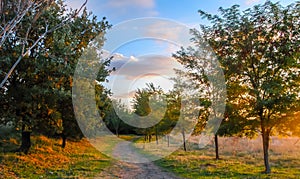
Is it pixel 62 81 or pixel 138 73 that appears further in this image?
pixel 138 73

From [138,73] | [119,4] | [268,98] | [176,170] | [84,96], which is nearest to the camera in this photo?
[268,98]

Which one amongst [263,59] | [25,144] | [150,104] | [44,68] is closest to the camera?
[263,59]

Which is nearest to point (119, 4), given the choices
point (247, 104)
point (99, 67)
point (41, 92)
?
point (99, 67)

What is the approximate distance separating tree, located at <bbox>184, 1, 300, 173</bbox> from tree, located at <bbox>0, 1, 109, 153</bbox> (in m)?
7.13

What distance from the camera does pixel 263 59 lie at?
12.1 metres

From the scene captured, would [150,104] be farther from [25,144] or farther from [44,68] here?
[44,68]

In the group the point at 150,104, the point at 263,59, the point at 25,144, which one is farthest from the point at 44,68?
the point at 150,104

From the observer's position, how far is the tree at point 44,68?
40.9ft

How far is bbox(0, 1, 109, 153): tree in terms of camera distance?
12477mm

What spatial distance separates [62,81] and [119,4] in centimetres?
526

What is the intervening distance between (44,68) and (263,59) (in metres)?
10.3

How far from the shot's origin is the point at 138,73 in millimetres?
17734

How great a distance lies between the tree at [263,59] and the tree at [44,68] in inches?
281

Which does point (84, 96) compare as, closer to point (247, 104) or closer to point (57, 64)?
point (57, 64)
